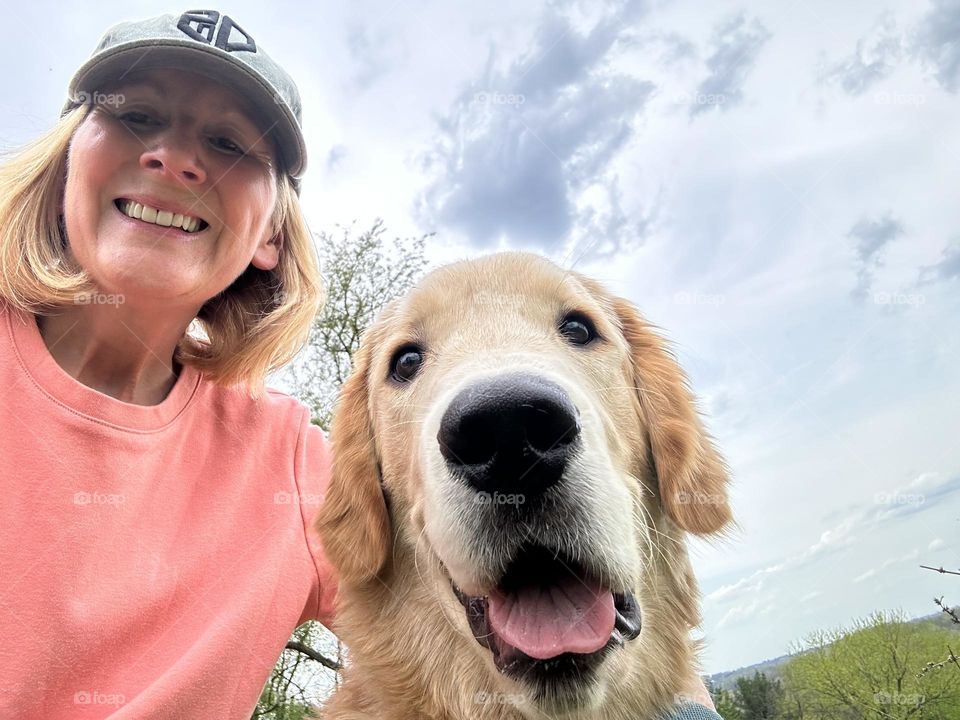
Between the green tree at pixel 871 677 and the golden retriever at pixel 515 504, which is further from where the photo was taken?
the green tree at pixel 871 677

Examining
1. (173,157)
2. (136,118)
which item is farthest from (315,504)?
(136,118)

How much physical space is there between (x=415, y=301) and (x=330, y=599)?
1.68 m

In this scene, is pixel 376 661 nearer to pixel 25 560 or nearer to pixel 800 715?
pixel 25 560

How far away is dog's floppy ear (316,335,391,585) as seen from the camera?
10.5ft

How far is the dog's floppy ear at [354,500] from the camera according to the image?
320 cm

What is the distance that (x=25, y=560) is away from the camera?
2.71 m

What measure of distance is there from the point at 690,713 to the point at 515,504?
1.40 m

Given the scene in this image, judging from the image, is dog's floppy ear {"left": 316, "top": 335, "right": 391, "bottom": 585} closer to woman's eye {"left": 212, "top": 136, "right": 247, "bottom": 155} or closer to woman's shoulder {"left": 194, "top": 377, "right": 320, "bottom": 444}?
woman's shoulder {"left": 194, "top": 377, "right": 320, "bottom": 444}

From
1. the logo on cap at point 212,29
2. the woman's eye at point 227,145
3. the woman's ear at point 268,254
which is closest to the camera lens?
the logo on cap at point 212,29
